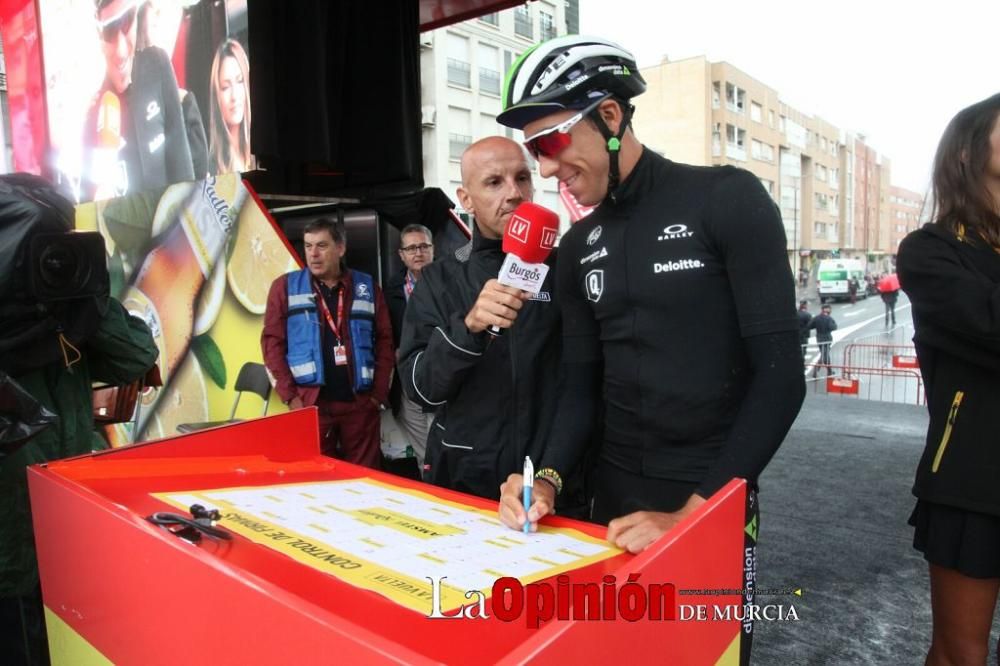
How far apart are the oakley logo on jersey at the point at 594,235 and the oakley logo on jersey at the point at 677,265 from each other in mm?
168

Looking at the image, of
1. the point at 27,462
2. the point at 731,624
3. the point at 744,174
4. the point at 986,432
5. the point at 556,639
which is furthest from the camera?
the point at 27,462

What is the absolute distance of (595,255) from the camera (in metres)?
1.38

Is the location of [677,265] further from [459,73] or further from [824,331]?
[459,73]

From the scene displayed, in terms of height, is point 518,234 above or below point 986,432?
above

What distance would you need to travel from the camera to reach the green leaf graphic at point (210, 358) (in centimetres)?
456

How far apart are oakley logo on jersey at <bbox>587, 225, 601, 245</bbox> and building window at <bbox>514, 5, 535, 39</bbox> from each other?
1063 inches

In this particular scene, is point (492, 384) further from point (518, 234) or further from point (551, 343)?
point (518, 234)

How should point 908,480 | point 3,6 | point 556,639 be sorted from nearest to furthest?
point 556,639 → point 908,480 → point 3,6

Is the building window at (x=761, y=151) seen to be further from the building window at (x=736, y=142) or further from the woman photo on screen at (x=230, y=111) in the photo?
the woman photo on screen at (x=230, y=111)

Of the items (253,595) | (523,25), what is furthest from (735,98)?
(253,595)

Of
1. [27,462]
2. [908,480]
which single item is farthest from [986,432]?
[908,480]

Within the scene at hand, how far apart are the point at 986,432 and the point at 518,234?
1.08m

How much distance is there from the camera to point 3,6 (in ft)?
24.4

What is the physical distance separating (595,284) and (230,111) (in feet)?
13.7
